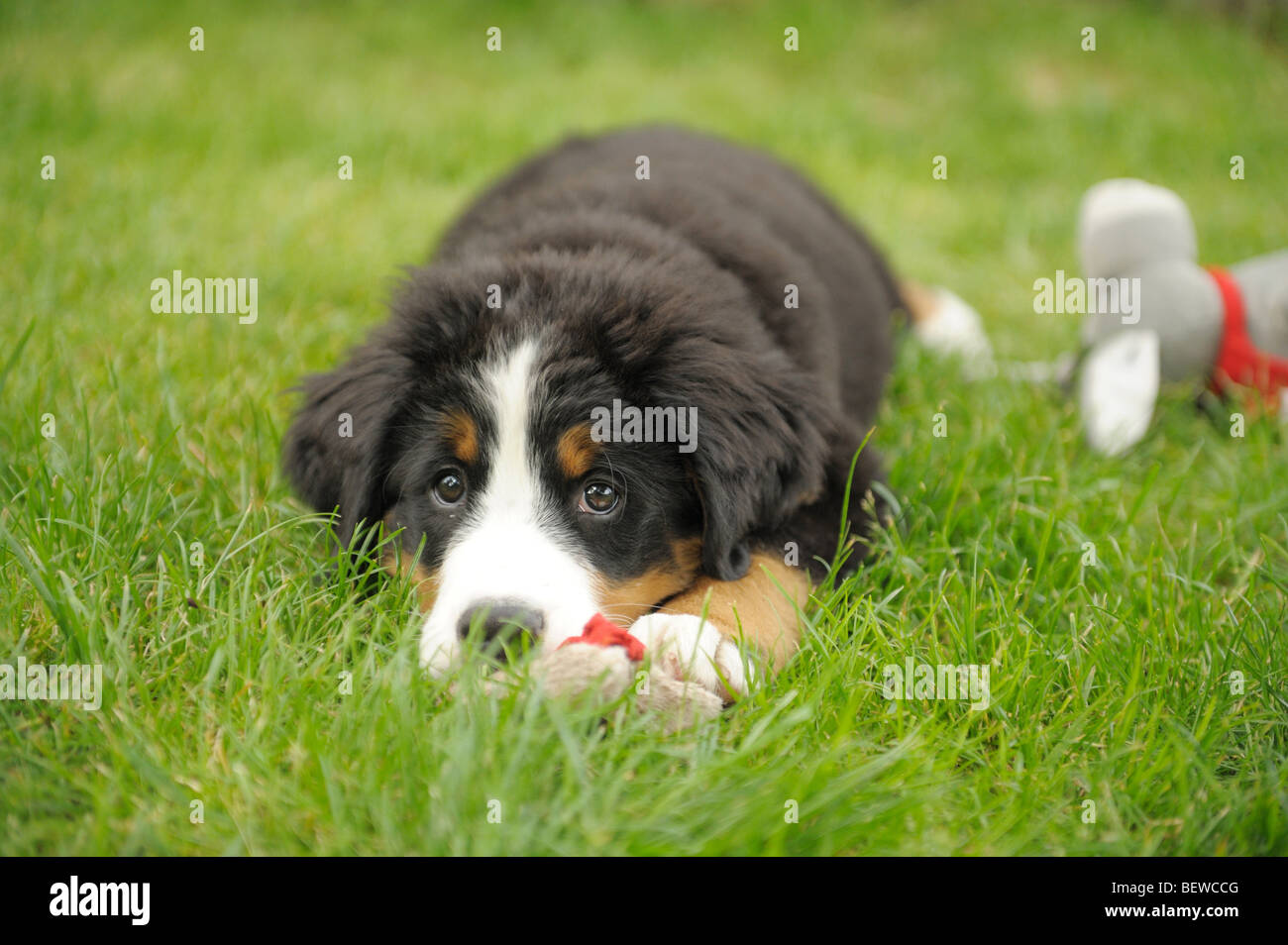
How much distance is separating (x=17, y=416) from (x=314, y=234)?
247 cm

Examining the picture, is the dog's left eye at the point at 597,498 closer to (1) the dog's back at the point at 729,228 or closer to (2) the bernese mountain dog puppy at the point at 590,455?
(2) the bernese mountain dog puppy at the point at 590,455

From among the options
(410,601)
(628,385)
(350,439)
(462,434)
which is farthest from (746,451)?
(350,439)

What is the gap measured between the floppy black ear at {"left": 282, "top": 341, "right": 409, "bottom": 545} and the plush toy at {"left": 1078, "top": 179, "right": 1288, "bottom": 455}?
247 centimetres

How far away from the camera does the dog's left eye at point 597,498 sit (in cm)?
251

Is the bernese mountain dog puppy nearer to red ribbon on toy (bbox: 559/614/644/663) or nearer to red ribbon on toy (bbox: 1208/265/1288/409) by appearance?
red ribbon on toy (bbox: 559/614/644/663)

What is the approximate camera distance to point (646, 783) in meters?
1.94

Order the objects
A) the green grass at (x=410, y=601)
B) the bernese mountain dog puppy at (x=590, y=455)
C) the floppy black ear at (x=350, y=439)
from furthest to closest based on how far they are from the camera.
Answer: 1. the floppy black ear at (x=350, y=439)
2. the bernese mountain dog puppy at (x=590, y=455)
3. the green grass at (x=410, y=601)

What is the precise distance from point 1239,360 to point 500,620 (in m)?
3.20

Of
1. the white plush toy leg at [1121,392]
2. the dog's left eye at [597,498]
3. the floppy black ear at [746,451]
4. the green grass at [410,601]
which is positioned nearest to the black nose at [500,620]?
the green grass at [410,601]

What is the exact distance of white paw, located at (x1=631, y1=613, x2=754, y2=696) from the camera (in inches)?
89.5

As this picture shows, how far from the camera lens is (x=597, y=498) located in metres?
2.52

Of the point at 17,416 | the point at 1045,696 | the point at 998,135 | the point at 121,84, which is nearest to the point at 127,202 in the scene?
the point at 121,84
